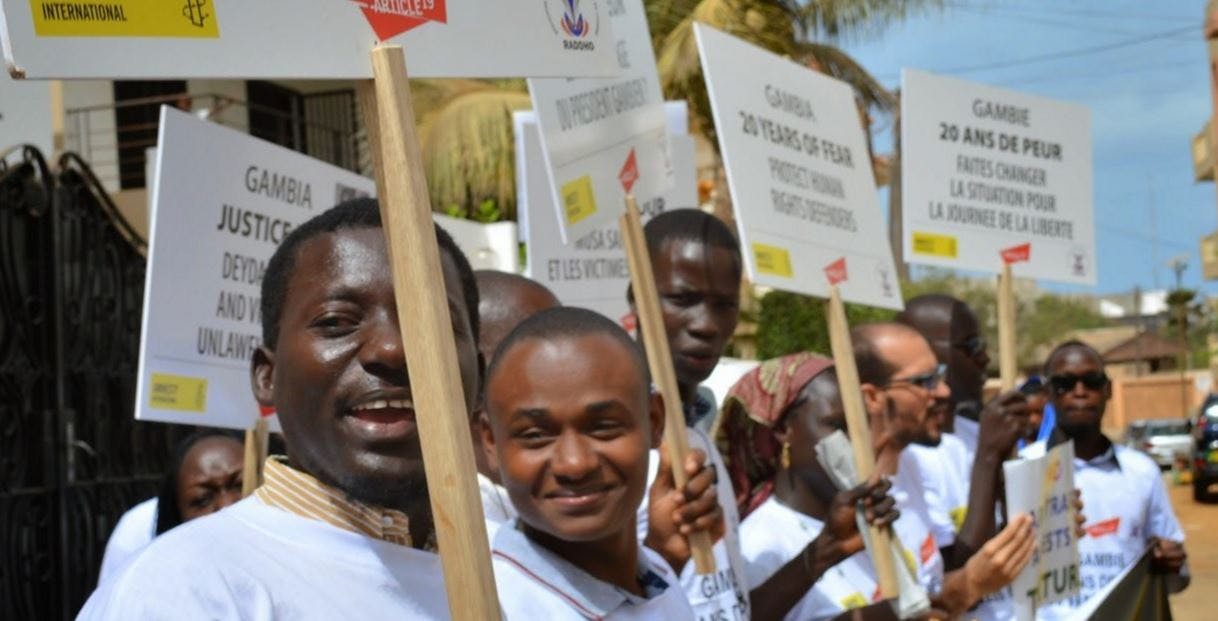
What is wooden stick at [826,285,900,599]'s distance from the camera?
4617 mm

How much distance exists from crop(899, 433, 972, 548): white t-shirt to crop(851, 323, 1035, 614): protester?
0.09 m

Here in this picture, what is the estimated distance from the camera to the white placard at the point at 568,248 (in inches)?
256

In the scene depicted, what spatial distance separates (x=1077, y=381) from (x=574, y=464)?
476 cm

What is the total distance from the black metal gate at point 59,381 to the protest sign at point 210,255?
2925 mm

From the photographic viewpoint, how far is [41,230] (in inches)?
331

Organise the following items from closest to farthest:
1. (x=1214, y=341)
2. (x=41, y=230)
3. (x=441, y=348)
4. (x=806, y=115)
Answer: (x=441, y=348) → (x=806, y=115) → (x=41, y=230) → (x=1214, y=341)

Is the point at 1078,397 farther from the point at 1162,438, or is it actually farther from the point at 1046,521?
the point at 1162,438

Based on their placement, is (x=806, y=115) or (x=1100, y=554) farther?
(x=1100, y=554)

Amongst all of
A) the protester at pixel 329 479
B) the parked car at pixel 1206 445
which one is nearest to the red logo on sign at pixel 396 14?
the protester at pixel 329 479

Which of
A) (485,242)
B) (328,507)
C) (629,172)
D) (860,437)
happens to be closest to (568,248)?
(629,172)

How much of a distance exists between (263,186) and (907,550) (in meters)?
2.10

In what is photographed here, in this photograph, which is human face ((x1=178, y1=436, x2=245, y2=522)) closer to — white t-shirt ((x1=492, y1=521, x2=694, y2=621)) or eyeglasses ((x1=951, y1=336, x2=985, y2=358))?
white t-shirt ((x1=492, y1=521, x2=694, y2=621))

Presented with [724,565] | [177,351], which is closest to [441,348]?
[724,565]

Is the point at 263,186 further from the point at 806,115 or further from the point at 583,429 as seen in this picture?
the point at 583,429
